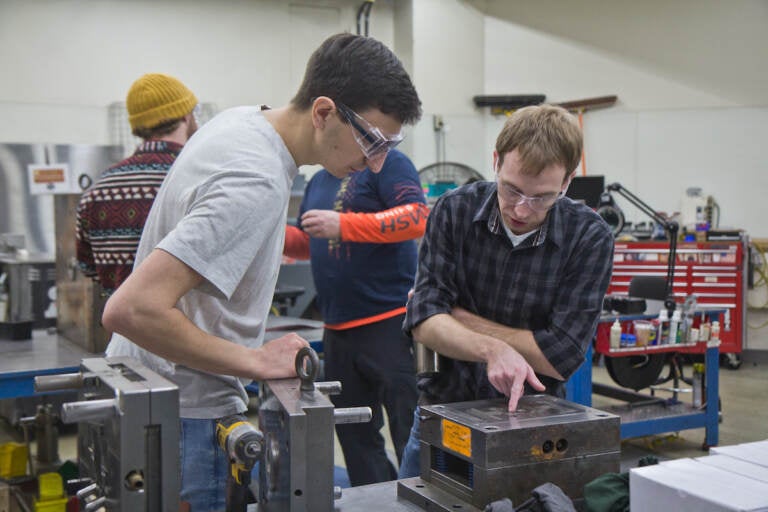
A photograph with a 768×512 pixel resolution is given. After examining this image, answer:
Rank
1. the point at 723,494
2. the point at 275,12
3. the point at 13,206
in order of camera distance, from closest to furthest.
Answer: the point at 723,494 → the point at 13,206 → the point at 275,12

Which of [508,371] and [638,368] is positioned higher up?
[508,371]

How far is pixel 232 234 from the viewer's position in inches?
40.6

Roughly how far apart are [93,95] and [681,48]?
478 centimetres

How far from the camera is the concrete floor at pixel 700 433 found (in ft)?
12.3

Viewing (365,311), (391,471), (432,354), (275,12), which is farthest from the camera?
(275,12)

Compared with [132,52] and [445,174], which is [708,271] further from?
[132,52]

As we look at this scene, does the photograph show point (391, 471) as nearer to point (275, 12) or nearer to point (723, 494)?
point (723, 494)

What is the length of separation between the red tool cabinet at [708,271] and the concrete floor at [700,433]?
514mm

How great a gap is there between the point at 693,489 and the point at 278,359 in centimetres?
54

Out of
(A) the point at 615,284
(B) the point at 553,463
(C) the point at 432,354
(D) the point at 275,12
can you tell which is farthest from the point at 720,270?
(B) the point at 553,463

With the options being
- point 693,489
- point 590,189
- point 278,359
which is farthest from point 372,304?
point 590,189

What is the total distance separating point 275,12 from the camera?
6301 mm

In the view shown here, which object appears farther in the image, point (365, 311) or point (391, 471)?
point (391, 471)

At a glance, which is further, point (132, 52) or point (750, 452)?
point (132, 52)
